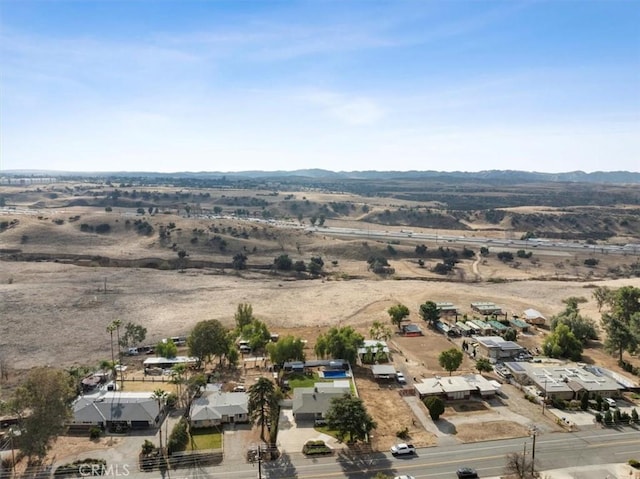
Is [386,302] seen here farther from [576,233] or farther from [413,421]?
[576,233]

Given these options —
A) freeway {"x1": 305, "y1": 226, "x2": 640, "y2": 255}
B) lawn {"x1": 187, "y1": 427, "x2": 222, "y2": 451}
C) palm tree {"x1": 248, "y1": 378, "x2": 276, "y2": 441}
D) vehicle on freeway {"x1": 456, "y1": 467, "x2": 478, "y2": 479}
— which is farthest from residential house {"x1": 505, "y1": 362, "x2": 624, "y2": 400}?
freeway {"x1": 305, "y1": 226, "x2": 640, "y2": 255}

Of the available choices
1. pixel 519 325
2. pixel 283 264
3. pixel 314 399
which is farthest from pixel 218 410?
pixel 283 264

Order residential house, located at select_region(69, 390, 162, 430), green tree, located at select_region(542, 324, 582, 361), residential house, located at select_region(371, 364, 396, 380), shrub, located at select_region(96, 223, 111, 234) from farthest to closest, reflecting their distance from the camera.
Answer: shrub, located at select_region(96, 223, 111, 234)
green tree, located at select_region(542, 324, 582, 361)
residential house, located at select_region(371, 364, 396, 380)
residential house, located at select_region(69, 390, 162, 430)

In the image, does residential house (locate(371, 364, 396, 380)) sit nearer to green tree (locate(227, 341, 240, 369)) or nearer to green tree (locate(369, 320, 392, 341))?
green tree (locate(369, 320, 392, 341))

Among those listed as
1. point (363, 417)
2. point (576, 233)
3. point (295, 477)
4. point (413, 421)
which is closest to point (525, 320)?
point (413, 421)

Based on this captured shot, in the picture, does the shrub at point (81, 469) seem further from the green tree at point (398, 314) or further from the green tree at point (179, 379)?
the green tree at point (398, 314)

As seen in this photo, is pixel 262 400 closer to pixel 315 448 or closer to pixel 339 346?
pixel 315 448
